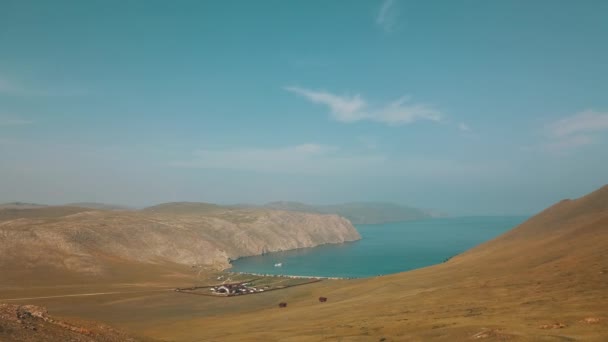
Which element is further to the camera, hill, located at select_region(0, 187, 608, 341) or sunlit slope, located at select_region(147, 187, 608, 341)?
hill, located at select_region(0, 187, 608, 341)

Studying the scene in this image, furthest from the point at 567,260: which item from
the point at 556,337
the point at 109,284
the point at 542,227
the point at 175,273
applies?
the point at 175,273

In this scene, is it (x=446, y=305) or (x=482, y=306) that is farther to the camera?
(x=446, y=305)

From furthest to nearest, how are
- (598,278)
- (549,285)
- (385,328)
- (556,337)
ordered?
(549,285) < (598,278) < (385,328) < (556,337)

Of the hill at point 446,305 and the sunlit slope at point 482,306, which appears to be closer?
the sunlit slope at point 482,306

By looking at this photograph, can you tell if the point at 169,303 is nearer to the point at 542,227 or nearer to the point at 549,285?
the point at 549,285

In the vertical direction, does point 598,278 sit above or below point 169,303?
above

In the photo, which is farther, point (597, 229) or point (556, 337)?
point (597, 229)

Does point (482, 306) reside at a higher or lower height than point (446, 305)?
higher

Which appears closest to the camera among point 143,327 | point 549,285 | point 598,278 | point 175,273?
point 598,278
